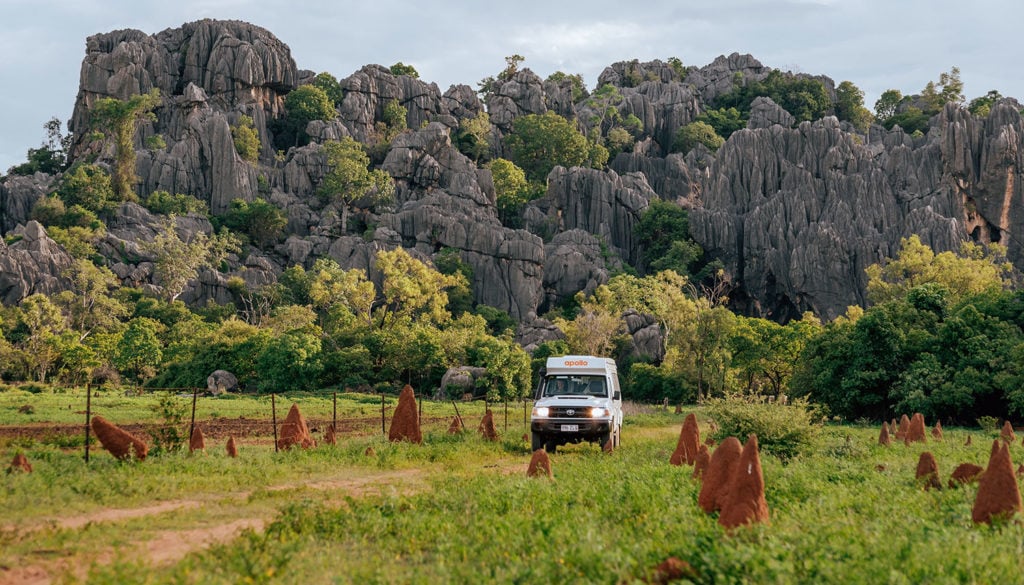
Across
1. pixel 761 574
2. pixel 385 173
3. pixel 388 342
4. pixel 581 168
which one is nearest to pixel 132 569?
pixel 761 574

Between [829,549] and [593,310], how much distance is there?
62.4 m

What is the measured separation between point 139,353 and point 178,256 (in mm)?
22435

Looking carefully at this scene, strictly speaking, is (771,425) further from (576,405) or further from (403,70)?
(403,70)

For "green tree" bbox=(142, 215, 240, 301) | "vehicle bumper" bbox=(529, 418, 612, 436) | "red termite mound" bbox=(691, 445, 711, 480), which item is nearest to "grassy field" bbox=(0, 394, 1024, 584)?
"red termite mound" bbox=(691, 445, 711, 480)

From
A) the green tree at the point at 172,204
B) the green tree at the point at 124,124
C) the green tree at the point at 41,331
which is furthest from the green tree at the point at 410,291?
the green tree at the point at 124,124

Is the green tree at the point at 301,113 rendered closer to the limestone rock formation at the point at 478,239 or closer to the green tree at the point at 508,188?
the limestone rock formation at the point at 478,239

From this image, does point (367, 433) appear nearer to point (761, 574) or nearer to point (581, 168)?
point (761, 574)

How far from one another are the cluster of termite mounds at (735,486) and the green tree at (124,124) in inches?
3367

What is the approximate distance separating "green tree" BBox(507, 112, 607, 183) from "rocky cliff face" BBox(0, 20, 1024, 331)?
8.01m

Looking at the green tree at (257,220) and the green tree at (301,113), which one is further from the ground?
the green tree at (301,113)

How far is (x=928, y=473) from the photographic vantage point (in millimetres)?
12469

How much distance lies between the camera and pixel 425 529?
374 inches

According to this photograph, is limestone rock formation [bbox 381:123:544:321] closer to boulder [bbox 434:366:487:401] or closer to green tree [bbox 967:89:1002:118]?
boulder [bbox 434:366:487:401]

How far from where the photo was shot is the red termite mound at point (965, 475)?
12000 millimetres
